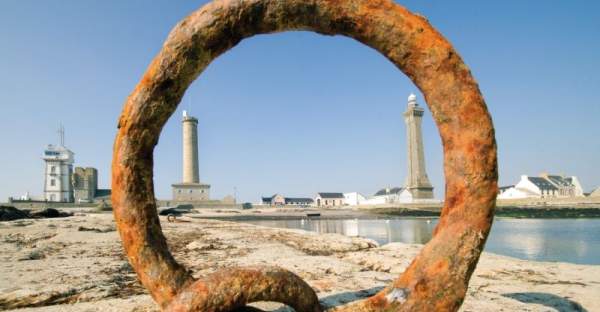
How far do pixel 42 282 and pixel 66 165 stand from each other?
81.7 metres

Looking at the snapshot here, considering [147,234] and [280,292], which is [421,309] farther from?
[147,234]

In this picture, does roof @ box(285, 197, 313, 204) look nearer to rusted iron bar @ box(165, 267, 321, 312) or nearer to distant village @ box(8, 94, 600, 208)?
distant village @ box(8, 94, 600, 208)

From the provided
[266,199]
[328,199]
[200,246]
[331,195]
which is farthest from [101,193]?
[200,246]

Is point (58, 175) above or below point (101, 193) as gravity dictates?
above

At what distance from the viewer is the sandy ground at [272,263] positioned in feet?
8.30

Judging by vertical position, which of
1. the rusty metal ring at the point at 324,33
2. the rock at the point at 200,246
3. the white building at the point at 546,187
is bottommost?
the white building at the point at 546,187

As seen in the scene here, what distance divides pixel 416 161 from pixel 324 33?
71.0 meters

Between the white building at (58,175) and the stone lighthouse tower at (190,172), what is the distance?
2600cm

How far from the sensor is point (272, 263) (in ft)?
13.2

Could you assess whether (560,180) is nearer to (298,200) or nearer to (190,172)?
(298,200)

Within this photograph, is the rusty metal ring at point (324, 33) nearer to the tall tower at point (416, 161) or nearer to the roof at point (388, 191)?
the tall tower at point (416, 161)

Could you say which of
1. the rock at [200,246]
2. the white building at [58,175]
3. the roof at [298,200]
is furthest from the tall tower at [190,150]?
the rock at [200,246]

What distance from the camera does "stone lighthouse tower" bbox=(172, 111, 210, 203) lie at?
184ft

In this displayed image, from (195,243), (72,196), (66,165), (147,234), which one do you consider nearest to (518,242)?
(195,243)
